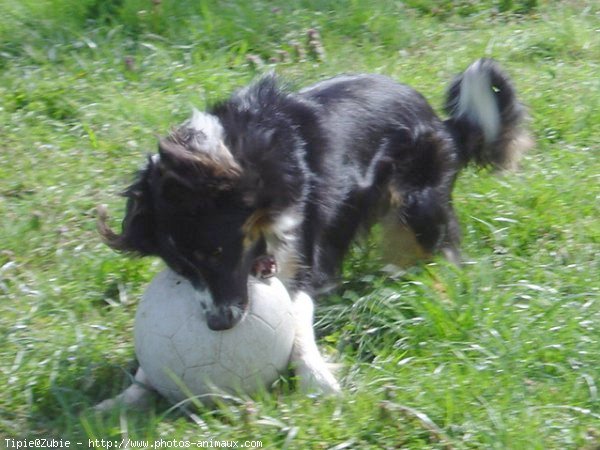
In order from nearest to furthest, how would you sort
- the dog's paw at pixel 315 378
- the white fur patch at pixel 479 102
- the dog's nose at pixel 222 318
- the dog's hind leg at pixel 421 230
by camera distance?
the dog's nose at pixel 222 318 → the dog's paw at pixel 315 378 → the dog's hind leg at pixel 421 230 → the white fur patch at pixel 479 102

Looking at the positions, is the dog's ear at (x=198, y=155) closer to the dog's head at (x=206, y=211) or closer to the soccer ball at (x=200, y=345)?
the dog's head at (x=206, y=211)

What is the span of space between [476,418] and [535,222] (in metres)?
1.69

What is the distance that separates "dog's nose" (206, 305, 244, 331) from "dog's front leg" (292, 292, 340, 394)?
381 millimetres

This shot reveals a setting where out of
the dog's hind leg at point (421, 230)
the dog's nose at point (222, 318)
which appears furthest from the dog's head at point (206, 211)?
the dog's hind leg at point (421, 230)

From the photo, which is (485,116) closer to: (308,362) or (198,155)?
(308,362)

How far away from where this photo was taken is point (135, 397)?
13.1 feet

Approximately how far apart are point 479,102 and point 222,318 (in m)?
2.14

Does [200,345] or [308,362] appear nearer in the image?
[200,345]

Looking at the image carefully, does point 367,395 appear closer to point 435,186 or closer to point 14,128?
point 435,186

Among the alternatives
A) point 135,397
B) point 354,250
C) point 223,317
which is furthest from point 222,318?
point 354,250

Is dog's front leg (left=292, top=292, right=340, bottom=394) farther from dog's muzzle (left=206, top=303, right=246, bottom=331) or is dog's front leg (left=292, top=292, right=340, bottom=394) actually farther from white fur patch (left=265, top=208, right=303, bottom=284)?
dog's muzzle (left=206, top=303, right=246, bottom=331)

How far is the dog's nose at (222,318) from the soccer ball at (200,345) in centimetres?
4

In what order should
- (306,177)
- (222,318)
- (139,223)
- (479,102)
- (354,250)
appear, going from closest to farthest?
1. (222,318)
2. (139,223)
3. (306,177)
4. (354,250)
5. (479,102)

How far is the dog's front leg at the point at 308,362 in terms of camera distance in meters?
3.95
